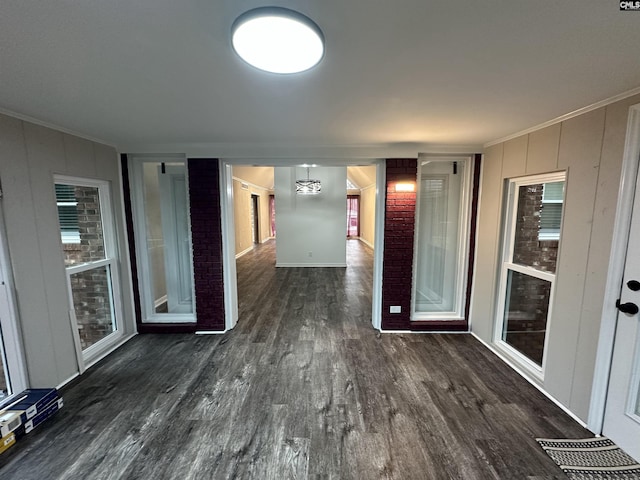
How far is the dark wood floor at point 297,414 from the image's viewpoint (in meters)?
1.61

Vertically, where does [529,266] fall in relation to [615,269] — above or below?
below

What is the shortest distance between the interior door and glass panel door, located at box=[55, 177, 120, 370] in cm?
434

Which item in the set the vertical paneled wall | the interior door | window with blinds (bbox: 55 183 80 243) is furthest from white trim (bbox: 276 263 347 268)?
the interior door

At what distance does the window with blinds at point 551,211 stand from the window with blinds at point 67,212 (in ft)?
14.5

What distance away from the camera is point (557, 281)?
2.13 meters

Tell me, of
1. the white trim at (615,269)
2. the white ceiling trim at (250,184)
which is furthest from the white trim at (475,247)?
the white ceiling trim at (250,184)

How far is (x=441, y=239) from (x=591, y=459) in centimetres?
233

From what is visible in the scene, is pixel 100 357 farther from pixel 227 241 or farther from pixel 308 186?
pixel 308 186

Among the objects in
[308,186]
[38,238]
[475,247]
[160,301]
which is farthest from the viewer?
[308,186]

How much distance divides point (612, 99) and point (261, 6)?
223 centimetres

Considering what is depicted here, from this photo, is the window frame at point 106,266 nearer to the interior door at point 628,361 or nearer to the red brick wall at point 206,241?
the red brick wall at point 206,241

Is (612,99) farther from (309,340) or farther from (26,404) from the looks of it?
(26,404)

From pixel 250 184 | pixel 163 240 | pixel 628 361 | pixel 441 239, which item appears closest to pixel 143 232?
pixel 163 240

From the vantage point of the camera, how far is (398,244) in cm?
326
